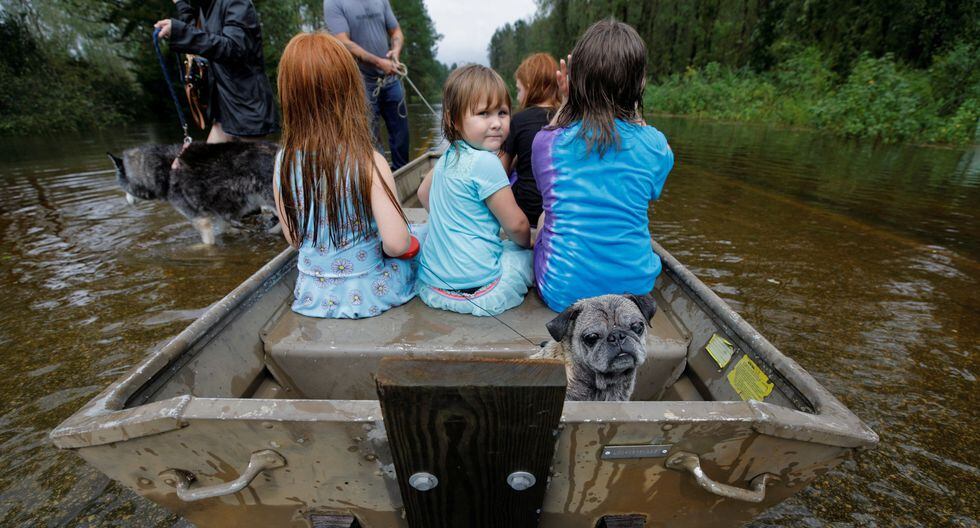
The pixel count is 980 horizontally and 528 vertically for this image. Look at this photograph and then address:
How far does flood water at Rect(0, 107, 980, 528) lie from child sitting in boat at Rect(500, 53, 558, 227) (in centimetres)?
245

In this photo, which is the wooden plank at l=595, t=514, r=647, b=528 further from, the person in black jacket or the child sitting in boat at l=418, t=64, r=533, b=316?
the person in black jacket

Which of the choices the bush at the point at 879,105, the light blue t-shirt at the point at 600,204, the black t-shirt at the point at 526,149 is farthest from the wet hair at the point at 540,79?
the bush at the point at 879,105

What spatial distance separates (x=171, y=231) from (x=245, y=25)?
325 centimetres

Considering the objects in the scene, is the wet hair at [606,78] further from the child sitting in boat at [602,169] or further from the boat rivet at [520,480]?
the boat rivet at [520,480]

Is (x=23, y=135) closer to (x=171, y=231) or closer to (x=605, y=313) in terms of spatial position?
(x=171, y=231)

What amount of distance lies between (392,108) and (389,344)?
483 centimetres

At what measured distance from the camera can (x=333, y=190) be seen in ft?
7.52

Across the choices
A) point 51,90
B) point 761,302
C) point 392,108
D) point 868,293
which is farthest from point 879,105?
point 51,90

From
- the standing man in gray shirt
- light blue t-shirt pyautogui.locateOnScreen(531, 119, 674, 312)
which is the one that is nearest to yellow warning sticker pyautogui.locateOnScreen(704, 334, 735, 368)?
light blue t-shirt pyautogui.locateOnScreen(531, 119, 674, 312)

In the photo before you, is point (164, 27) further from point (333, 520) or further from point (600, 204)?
point (333, 520)

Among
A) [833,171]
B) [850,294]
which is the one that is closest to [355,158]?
[850,294]

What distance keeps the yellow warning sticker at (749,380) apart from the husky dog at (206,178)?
5.03 meters

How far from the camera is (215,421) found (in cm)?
123

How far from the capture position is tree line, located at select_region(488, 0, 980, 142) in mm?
14844
